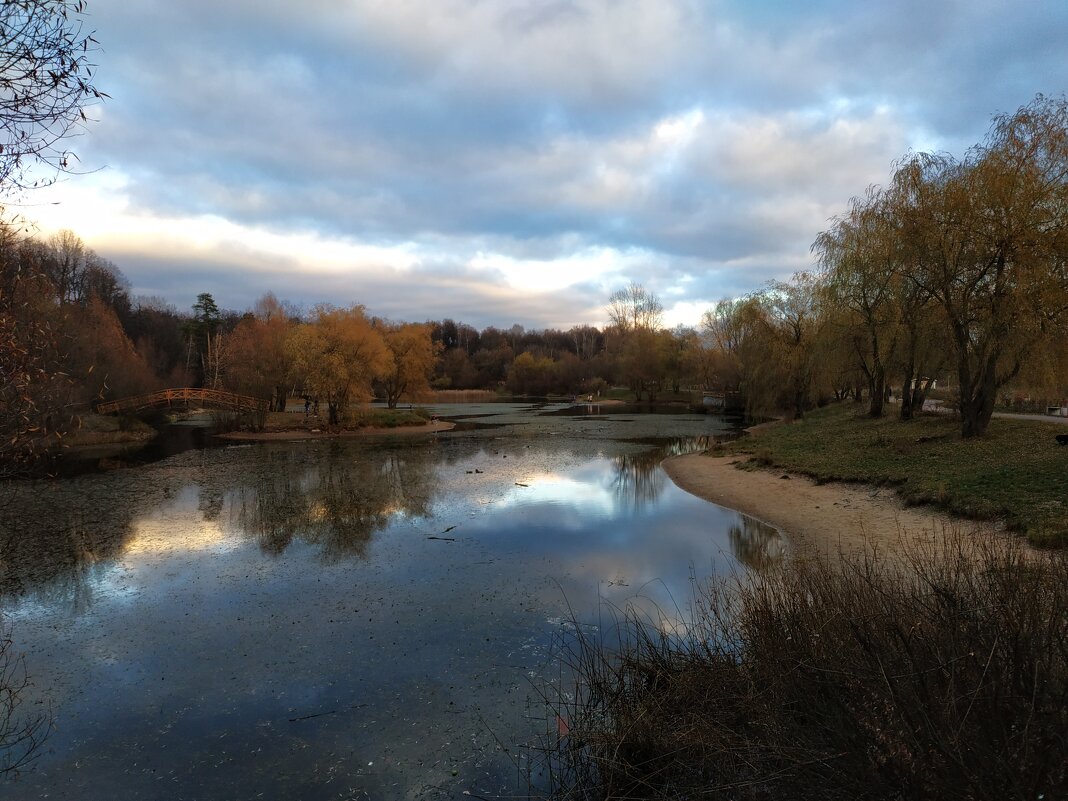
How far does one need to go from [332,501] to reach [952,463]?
16.2 m

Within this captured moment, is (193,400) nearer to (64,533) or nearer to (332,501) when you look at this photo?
(332,501)

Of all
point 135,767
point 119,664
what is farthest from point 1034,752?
point 119,664

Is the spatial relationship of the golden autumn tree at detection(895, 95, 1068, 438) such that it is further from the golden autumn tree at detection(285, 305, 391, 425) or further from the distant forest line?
the golden autumn tree at detection(285, 305, 391, 425)

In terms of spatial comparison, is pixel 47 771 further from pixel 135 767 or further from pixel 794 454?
pixel 794 454

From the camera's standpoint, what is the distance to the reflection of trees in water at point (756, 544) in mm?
9734

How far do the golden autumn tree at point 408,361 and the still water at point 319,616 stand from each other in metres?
32.1

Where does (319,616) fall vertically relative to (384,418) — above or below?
below

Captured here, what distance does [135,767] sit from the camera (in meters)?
4.83

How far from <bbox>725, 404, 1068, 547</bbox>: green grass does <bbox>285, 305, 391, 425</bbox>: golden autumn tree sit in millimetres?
24452

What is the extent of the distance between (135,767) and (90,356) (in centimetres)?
3194

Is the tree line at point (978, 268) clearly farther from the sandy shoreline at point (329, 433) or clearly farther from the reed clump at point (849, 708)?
the sandy shoreline at point (329, 433)

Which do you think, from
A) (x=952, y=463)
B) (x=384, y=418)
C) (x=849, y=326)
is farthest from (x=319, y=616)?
(x=384, y=418)

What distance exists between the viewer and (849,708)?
3066 mm

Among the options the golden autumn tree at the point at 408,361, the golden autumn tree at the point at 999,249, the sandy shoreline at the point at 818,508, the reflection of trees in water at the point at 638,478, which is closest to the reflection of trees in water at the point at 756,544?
the sandy shoreline at the point at 818,508
